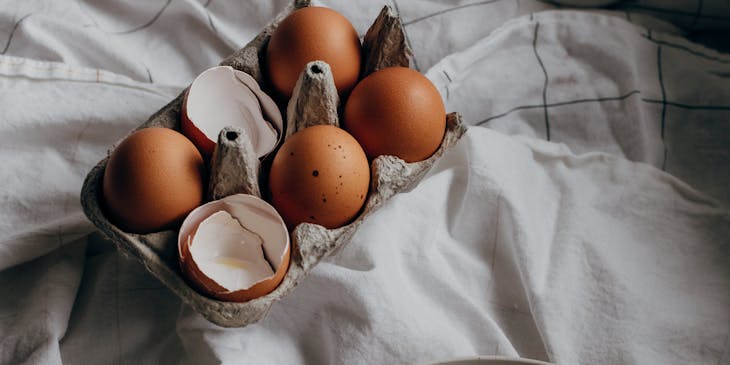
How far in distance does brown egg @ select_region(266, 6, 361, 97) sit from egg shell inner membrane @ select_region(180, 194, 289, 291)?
4.5 inches

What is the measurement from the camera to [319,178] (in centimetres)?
45

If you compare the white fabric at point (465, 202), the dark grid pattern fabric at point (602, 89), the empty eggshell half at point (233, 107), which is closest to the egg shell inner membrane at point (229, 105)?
the empty eggshell half at point (233, 107)

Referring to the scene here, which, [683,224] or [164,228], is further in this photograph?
[683,224]

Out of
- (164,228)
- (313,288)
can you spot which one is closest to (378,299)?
(313,288)

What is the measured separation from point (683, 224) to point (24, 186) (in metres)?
0.55

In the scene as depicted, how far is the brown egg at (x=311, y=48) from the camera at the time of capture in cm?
51

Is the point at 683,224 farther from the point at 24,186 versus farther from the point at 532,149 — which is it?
the point at 24,186

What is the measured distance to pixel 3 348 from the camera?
0.50m

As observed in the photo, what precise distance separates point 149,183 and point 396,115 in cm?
17

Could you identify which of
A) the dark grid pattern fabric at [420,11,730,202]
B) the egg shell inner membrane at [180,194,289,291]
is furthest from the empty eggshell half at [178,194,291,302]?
the dark grid pattern fabric at [420,11,730,202]

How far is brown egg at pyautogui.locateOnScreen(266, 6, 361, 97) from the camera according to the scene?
51cm

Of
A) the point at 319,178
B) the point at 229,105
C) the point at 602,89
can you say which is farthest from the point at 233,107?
the point at 602,89

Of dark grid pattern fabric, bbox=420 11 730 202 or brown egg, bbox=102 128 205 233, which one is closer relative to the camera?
brown egg, bbox=102 128 205 233

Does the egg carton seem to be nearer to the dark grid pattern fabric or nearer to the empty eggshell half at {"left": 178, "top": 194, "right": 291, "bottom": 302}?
the empty eggshell half at {"left": 178, "top": 194, "right": 291, "bottom": 302}
